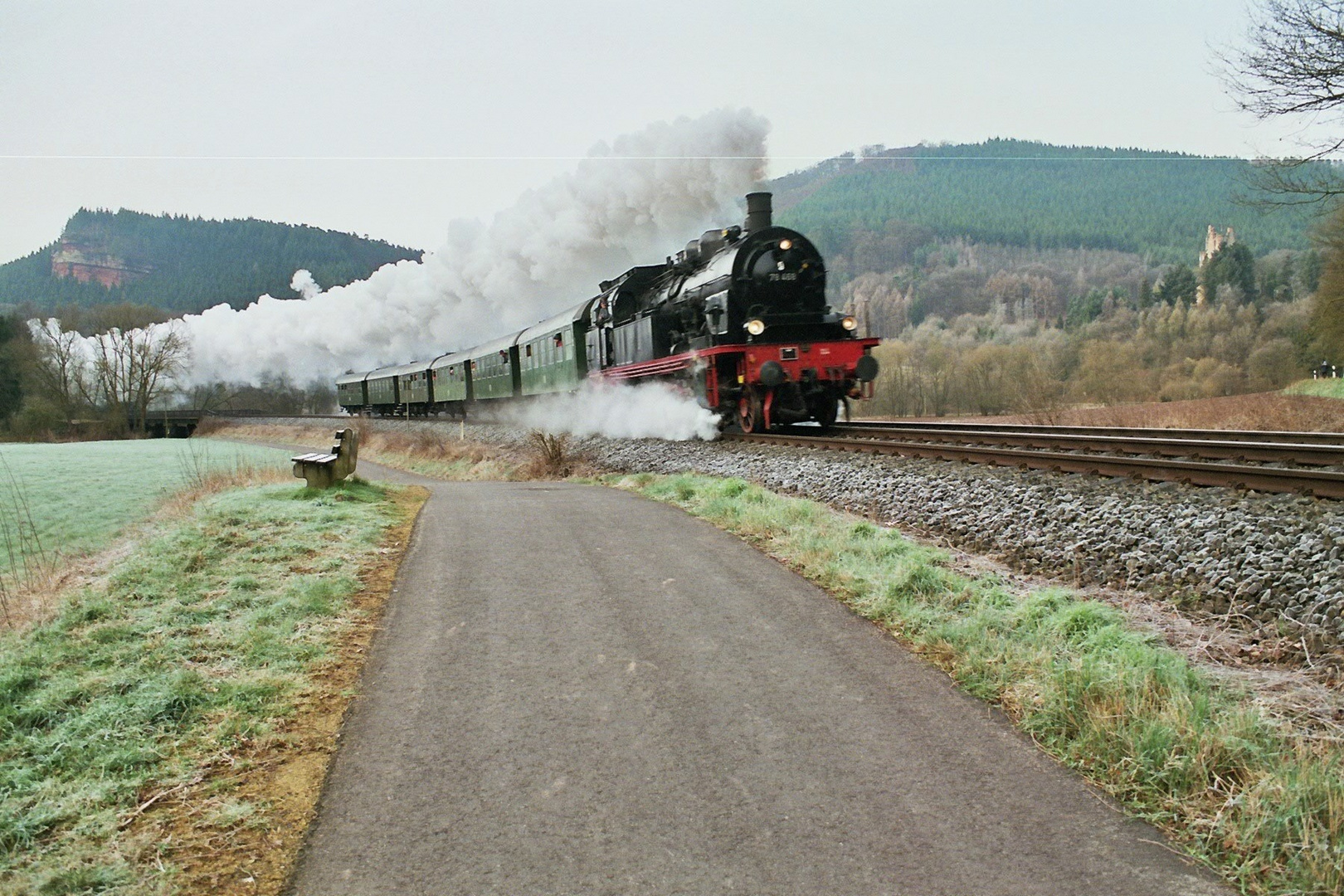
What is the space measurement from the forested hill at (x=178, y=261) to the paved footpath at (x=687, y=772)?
6077 inches

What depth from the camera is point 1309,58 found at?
14.7 meters

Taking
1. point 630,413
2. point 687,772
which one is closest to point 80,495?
point 630,413

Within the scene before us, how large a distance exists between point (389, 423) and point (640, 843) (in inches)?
1426

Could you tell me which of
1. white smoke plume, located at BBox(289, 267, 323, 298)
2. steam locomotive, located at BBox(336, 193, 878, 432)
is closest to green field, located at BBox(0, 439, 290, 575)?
steam locomotive, located at BBox(336, 193, 878, 432)

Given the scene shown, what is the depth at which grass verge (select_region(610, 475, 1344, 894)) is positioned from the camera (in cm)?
325

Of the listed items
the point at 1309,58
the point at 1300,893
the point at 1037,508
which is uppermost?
the point at 1309,58

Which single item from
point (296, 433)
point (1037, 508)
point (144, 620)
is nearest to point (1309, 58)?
point (1037, 508)

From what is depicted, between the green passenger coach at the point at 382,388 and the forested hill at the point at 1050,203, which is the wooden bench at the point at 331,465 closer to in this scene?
the green passenger coach at the point at 382,388

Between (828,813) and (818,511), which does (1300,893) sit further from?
(818,511)

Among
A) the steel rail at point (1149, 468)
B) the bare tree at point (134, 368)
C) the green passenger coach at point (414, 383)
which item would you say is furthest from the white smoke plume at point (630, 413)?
the bare tree at point (134, 368)

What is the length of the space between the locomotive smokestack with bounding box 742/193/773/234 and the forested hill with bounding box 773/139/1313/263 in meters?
115

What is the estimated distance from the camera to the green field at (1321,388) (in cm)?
3048

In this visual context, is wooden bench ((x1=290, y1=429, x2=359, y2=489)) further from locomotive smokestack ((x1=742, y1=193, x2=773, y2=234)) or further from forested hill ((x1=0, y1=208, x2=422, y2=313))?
forested hill ((x1=0, y1=208, x2=422, y2=313))

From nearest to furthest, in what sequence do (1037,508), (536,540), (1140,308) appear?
1. (1037,508)
2. (536,540)
3. (1140,308)
